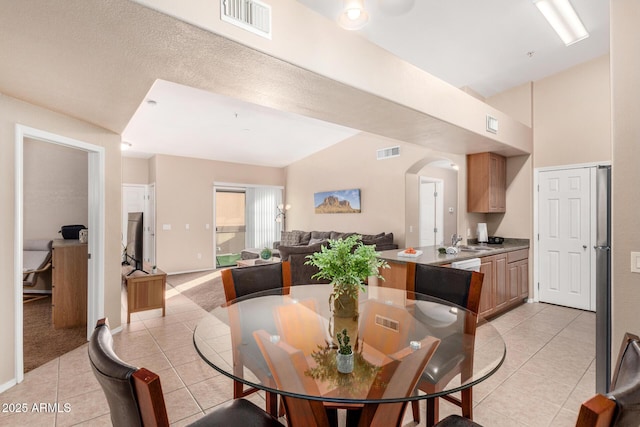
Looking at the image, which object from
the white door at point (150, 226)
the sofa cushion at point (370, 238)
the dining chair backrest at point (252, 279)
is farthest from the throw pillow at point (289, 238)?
the dining chair backrest at point (252, 279)

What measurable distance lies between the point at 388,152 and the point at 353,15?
4.29 m

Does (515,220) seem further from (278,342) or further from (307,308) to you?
(278,342)

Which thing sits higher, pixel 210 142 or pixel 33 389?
pixel 210 142

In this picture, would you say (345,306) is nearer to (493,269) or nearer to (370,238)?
(493,269)

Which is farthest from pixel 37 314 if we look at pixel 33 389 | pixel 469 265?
pixel 469 265

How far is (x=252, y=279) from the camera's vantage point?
244cm

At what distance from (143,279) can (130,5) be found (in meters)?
→ 3.33

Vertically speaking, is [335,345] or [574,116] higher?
[574,116]

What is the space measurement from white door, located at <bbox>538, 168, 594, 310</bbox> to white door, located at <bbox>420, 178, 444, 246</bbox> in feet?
9.20

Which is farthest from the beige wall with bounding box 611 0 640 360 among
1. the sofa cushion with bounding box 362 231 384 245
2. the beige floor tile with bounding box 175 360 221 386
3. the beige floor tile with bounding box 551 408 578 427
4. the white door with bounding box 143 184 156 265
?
the white door with bounding box 143 184 156 265

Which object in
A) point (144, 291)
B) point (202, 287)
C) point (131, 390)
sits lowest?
point (202, 287)

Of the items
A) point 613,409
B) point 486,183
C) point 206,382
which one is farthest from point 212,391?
point 486,183

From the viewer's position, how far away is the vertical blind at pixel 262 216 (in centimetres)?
846

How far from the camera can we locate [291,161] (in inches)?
333
